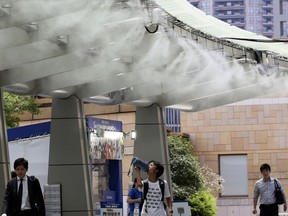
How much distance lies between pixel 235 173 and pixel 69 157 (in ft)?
82.2

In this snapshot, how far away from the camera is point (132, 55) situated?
66.5ft

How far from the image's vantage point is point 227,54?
2308 centimetres

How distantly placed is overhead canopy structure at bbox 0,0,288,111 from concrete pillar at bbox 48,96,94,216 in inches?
15.9

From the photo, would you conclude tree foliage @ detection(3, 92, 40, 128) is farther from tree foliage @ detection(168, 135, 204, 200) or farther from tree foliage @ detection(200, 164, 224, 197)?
tree foliage @ detection(200, 164, 224, 197)

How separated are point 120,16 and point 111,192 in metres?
8.12

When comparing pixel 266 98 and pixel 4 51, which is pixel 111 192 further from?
pixel 266 98

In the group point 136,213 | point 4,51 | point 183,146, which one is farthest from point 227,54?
point 183,146

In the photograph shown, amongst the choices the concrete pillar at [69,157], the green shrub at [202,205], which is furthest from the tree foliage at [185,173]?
the concrete pillar at [69,157]

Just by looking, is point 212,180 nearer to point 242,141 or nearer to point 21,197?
point 242,141

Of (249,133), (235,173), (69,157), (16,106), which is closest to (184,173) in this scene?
(235,173)

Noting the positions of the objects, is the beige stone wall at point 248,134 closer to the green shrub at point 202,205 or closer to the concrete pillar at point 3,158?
the green shrub at point 202,205

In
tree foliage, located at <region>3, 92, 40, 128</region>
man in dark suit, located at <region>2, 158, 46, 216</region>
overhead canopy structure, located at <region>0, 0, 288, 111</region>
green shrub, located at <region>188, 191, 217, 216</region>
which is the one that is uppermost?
tree foliage, located at <region>3, 92, 40, 128</region>

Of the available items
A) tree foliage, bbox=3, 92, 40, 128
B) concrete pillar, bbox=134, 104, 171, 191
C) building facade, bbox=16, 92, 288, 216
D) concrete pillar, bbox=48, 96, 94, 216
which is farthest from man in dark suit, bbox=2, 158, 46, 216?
building facade, bbox=16, 92, 288, 216

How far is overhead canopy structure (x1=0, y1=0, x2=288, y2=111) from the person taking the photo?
1761 cm
